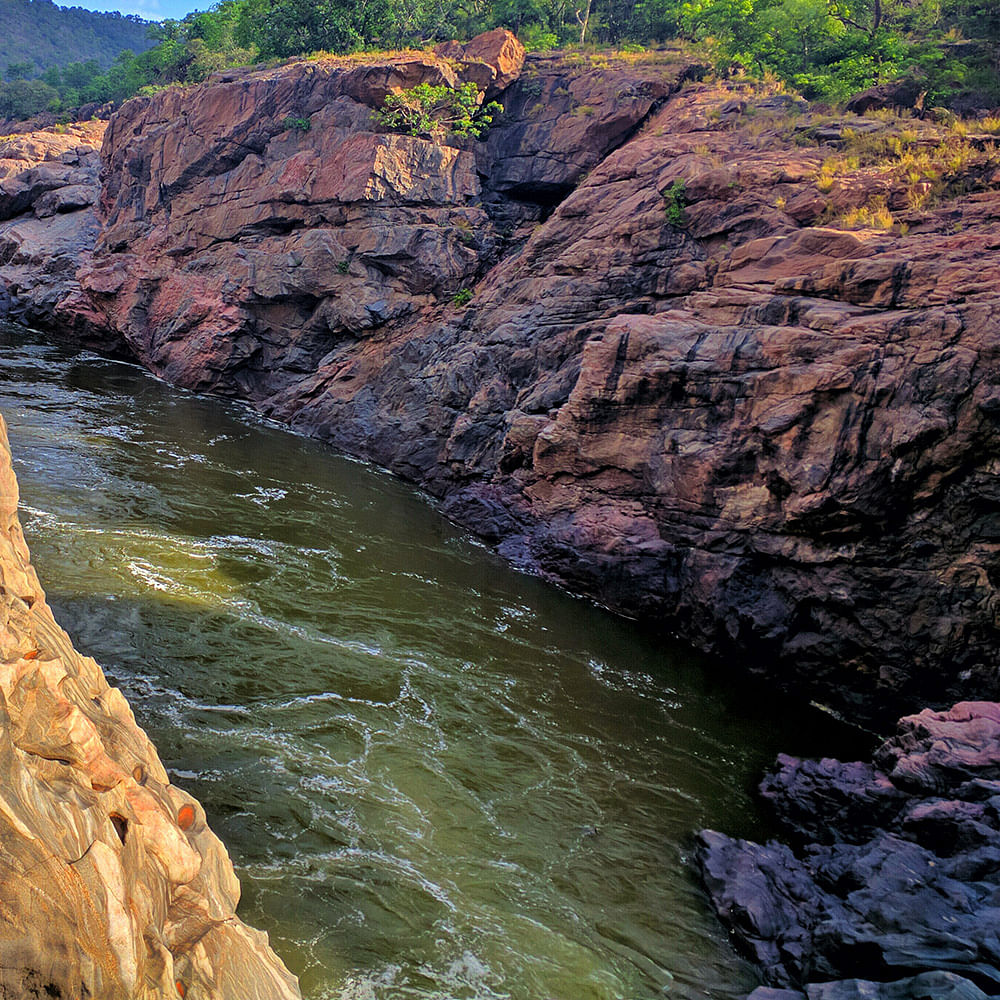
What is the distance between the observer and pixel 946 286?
32.4 ft

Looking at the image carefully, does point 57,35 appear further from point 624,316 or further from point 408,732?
point 408,732

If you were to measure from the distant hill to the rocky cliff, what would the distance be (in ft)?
250

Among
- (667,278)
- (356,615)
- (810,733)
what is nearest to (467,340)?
(667,278)

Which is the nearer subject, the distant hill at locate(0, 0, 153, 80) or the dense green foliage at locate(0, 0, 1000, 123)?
the dense green foliage at locate(0, 0, 1000, 123)

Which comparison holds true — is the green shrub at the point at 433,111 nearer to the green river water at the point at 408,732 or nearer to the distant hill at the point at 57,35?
the green river water at the point at 408,732

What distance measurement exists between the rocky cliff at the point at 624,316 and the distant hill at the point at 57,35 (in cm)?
7609

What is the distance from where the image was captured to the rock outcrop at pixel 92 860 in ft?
7.68

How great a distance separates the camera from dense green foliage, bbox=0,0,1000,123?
18.2 metres

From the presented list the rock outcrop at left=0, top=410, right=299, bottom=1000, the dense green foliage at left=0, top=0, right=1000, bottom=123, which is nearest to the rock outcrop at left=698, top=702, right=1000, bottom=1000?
the rock outcrop at left=0, top=410, right=299, bottom=1000

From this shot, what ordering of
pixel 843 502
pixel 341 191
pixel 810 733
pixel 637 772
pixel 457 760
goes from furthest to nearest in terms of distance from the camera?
pixel 341 191 → pixel 843 502 → pixel 810 733 → pixel 637 772 → pixel 457 760

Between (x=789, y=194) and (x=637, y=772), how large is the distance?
425 inches

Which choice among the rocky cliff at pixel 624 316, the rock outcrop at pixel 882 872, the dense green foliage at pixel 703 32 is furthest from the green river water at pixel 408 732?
the dense green foliage at pixel 703 32

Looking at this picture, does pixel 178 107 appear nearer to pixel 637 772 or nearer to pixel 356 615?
pixel 356 615

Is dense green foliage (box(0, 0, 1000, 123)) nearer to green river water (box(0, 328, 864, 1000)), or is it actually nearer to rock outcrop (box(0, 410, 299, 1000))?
green river water (box(0, 328, 864, 1000))
